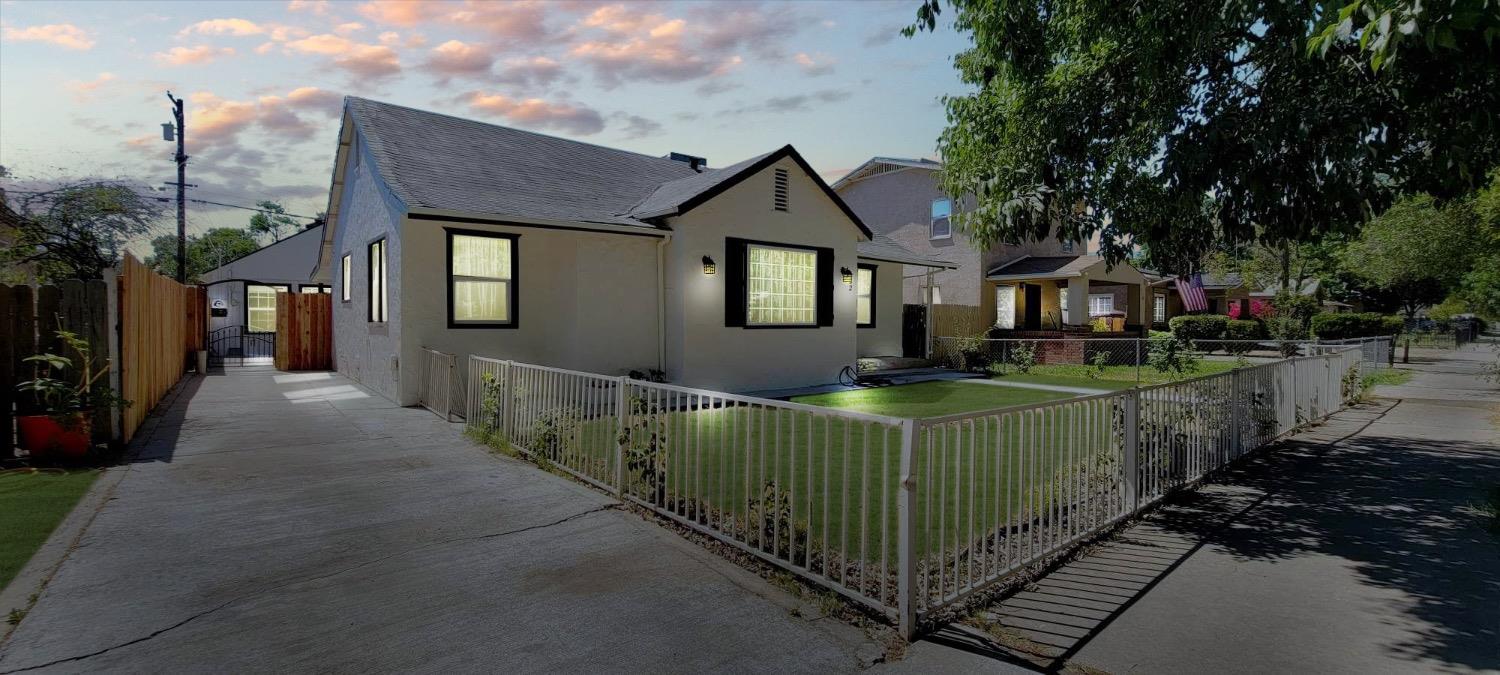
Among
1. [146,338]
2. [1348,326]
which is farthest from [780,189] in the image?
[1348,326]

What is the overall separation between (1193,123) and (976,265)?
17.4 m

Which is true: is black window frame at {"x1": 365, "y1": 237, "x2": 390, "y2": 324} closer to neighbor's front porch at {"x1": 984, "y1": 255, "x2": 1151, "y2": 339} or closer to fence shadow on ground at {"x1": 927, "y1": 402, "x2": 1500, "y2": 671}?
fence shadow on ground at {"x1": 927, "y1": 402, "x2": 1500, "y2": 671}

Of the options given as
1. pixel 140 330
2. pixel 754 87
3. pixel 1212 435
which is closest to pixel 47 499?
pixel 140 330

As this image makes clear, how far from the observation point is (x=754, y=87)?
925 centimetres

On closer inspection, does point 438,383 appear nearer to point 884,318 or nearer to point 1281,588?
point 1281,588

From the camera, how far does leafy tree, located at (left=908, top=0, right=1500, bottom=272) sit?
5.41m

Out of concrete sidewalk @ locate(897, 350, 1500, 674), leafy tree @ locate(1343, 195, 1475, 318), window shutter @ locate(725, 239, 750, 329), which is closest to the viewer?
concrete sidewalk @ locate(897, 350, 1500, 674)

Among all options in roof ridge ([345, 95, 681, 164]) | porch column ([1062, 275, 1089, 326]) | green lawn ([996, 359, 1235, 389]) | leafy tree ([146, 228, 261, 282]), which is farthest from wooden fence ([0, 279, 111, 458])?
leafy tree ([146, 228, 261, 282])

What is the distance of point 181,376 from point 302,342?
2548mm

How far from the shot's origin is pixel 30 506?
536cm

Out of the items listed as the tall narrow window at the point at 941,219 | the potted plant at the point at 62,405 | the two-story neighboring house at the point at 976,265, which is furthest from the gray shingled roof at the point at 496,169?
the two-story neighboring house at the point at 976,265

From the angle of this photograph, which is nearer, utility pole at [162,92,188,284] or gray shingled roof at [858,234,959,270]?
gray shingled roof at [858,234,959,270]

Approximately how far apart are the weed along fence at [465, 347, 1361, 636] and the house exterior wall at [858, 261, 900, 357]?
9103 millimetres

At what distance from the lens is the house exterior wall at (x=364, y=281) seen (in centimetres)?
1092
